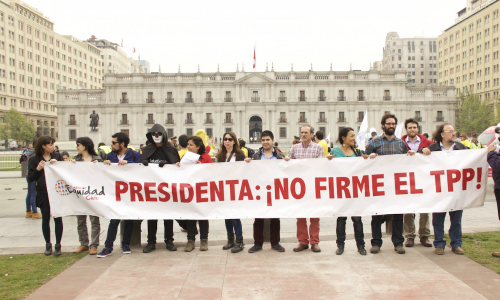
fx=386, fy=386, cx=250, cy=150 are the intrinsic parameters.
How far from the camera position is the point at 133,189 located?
19.4 feet

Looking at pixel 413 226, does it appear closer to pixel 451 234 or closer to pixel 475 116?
pixel 451 234

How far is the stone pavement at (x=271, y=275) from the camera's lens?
4.10 metres

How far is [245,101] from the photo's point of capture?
6194cm

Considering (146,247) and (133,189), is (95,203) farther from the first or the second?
(146,247)

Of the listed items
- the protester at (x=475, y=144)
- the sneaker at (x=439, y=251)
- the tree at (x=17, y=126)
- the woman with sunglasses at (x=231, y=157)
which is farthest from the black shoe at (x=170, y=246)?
the tree at (x=17, y=126)

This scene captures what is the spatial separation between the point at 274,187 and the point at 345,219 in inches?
44.7

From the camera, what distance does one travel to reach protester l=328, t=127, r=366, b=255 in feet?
18.1

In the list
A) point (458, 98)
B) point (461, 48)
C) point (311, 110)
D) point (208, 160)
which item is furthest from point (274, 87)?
point (208, 160)

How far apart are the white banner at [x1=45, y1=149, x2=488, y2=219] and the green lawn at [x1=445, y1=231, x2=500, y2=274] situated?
2.06ft

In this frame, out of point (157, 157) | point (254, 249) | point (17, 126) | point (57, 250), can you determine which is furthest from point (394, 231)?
point (17, 126)

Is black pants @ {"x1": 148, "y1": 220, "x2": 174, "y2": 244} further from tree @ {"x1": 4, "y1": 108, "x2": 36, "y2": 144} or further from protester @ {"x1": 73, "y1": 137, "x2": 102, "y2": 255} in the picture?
tree @ {"x1": 4, "y1": 108, "x2": 36, "y2": 144}

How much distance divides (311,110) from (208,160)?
190ft

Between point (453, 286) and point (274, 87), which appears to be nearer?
point (453, 286)

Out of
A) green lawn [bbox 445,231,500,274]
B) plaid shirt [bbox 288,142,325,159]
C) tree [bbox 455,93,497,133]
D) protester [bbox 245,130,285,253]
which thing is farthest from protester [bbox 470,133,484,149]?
tree [bbox 455,93,497,133]
